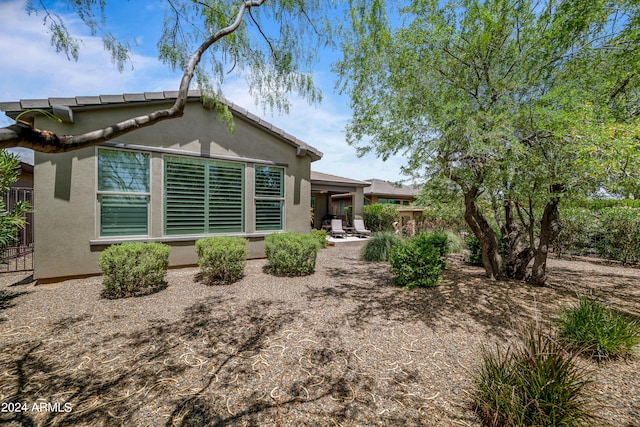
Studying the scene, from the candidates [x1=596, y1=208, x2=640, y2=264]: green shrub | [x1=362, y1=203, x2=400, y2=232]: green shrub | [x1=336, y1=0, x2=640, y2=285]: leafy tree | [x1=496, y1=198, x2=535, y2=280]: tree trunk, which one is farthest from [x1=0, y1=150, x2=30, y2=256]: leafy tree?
[x1=596, y1=208, x2=640, y2=264]: green shrub

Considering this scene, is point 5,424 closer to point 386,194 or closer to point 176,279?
point 176,279

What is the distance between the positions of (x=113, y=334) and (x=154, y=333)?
0.52m

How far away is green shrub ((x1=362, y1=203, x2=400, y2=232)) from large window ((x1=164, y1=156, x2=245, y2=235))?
9936 mm

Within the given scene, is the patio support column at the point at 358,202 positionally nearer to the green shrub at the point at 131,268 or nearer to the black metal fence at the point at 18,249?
the green shrub at the point at 131,268

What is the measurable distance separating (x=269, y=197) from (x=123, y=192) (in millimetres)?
3779

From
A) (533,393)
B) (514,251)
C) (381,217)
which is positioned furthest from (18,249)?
(381,217)

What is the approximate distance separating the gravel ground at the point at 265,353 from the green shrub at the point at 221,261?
0.35m

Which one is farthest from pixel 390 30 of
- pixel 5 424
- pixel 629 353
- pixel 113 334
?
pixel 5 424

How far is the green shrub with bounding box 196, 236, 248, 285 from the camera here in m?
5.78

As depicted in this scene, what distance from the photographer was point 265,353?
3.16 meters

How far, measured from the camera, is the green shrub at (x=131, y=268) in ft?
16.0

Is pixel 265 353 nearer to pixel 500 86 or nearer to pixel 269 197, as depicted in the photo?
pixel 500 86

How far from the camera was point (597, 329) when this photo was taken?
319 cm

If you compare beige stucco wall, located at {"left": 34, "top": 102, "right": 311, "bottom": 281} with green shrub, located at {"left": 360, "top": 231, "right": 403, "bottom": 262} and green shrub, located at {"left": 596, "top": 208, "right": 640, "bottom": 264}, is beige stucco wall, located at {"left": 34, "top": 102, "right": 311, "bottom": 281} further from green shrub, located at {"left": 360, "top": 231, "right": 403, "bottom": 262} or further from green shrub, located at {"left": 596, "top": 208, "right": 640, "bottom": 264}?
green shrub, located at {"left": 596, "top": 208, "right": 640, "bottom": 264}
